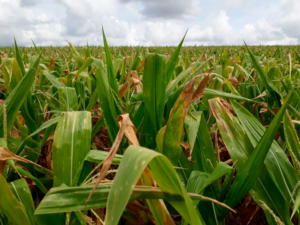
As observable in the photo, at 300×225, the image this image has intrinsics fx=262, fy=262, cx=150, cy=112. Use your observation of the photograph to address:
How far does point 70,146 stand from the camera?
64cm

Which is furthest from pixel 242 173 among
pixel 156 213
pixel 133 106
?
pixel 133 106

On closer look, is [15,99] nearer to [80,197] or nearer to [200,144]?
[80,197]

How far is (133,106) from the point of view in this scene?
94 centimetres

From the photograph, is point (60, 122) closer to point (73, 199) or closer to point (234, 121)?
point (73, 199)

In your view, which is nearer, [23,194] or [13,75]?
[23,194]

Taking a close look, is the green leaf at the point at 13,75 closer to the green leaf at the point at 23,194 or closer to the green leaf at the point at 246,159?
the green leaf at the point at 23,194

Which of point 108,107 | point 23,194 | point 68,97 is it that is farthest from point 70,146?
point 68,97

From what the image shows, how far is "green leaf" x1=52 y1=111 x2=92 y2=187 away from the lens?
60 centimetres

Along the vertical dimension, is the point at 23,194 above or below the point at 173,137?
below

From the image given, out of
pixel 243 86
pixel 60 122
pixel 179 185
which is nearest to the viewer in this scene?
pixel 179 185

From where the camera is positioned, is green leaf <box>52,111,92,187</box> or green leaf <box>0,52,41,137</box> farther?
green leaf <box>0,52,41,137</box>

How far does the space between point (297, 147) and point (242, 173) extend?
189mm

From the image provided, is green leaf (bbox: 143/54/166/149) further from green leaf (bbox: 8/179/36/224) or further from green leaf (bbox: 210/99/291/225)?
green leaf (bbox: 8/179/36/224)

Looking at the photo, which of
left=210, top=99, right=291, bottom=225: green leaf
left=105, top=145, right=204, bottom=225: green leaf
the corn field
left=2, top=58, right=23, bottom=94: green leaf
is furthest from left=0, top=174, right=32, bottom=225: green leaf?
left=2, top=58, right=23, bottom=94: green leaf
